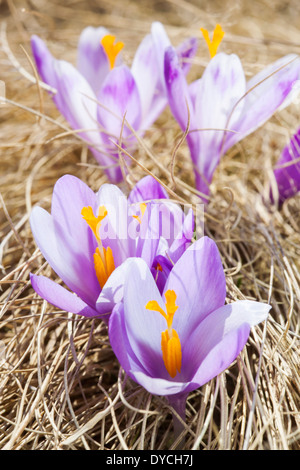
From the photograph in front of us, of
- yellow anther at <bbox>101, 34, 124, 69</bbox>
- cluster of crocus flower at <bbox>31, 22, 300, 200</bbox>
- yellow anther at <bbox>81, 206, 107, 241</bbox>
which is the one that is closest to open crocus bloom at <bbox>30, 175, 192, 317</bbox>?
yellow anther at <bbox>81, 206, 107, 241</bbox>

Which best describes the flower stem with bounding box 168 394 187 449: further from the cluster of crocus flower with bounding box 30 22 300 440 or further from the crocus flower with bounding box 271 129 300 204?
the crocus flower with bounding box 271 129 300 204

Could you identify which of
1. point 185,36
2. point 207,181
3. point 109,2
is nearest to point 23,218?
point 207,181

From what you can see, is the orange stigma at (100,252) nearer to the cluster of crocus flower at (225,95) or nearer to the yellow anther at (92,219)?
the yellow anther at (92,219)

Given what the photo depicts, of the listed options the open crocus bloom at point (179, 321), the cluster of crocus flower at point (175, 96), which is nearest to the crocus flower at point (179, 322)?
the open crocus bloom at point (179, 321)

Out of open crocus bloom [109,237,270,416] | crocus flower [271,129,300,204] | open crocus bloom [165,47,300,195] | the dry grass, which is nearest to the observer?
open crocus bloom [109,237,270,416]

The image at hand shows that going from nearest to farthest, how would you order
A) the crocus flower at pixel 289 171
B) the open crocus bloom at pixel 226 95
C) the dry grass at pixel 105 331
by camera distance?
the dry grass at pixel 105 331, the open crocus bloom at pixel 226 95, the crocus flower at pixel 289 171

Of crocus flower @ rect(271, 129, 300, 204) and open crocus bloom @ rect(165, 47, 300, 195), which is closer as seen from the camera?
open crocus bloom @ rect(165, 47, 300, 195)

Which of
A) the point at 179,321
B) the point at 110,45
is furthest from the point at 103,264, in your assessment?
the point at 110,45
